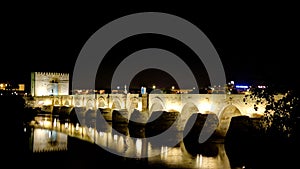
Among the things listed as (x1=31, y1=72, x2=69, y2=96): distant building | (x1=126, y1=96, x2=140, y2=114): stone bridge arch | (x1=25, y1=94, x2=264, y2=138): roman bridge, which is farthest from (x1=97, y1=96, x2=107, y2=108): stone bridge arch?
(x1=31, y1=72, x2=69, y2=96): distant building

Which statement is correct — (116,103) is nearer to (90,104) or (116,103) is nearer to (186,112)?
(90,104)

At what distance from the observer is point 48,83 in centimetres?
3975

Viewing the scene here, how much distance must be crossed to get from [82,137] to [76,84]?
2606cm

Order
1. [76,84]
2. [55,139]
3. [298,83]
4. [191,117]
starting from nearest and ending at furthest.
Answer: [298,83] → [55,139] → [191,117] → [76,84]

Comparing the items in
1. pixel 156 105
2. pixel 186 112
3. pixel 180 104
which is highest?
pixel 180 104

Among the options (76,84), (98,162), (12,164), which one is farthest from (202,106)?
(76,84)

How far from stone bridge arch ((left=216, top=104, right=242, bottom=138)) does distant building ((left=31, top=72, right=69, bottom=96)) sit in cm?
2849

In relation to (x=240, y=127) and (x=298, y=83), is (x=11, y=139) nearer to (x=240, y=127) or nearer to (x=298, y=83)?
(x=240, y=127)

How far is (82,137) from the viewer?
18.0 metres

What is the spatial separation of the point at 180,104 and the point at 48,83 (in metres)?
25.7

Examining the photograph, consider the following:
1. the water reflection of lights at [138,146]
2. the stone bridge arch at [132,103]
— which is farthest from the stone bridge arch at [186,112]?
the stone bridge arch at [132,103]

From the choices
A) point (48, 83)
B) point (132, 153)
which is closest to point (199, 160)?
point (132, 153)

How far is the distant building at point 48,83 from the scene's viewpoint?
3903 cm

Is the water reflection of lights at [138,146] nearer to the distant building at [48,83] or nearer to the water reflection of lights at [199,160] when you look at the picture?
the water reflection of lights at [199,160]
